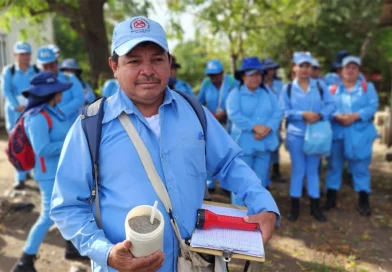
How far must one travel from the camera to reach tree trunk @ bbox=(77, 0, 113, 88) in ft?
24.6

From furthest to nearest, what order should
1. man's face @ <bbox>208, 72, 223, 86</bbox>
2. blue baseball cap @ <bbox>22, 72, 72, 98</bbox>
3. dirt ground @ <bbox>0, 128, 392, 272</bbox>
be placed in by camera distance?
man's face @ <bbox>208, 72, 223, 86</bbox>
dirt ground @ <bbox>0, 128, 392, 272</bbox>
blue baseball cap @ <bbox>22, 72, 72, 98</bbox>

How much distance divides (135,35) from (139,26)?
0.20 ft

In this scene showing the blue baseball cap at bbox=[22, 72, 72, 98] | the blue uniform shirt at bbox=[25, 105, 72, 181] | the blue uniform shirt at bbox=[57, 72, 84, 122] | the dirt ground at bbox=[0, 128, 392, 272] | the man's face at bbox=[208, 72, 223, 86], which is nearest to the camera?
the blue uniform shirt at bbox=[25, 105, 72, 181]

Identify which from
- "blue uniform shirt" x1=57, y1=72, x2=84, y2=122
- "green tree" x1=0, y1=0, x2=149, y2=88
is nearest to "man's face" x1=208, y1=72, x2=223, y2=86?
"green tree" x1=0, y1=0, x2=149, y2=88

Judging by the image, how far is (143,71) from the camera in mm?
1895

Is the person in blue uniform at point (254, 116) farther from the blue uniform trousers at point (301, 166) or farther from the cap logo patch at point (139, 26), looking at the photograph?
the cap logo patch at point (139, 26)

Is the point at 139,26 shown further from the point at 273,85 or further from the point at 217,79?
the point at 273,85

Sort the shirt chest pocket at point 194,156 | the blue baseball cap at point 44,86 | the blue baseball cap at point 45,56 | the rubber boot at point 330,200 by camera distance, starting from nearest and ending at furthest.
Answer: the shirt chest pocket at point 194,156 → the blue baseball cap at point 44,86 → the rubber boot at point 330,200 → the blue baseball cap at point 45,56

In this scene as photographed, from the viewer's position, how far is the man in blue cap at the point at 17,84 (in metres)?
6.89

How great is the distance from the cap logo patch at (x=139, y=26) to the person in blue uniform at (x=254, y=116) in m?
3.26

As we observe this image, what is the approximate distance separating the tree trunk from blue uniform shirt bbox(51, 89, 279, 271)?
5744 mm

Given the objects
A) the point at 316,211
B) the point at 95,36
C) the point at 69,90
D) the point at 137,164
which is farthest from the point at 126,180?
the point at 95,36

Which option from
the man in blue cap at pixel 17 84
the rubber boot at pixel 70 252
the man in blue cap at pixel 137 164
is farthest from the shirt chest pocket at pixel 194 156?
the man in blue cap at pixel 17 84

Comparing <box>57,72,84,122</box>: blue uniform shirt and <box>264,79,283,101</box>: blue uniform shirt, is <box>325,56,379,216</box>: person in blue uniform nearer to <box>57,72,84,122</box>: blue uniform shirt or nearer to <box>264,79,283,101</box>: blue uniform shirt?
<box>264,79,283,101</box>: blue uniform shirt
